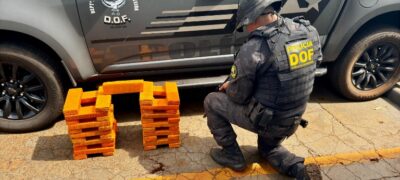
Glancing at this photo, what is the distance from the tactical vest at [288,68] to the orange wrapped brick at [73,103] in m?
1.46

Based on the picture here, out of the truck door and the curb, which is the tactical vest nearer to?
the truck door

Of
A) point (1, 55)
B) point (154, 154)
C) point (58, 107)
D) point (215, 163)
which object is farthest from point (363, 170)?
point (1, 55)

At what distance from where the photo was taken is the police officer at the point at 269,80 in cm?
245

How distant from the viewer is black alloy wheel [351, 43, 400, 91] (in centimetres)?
388

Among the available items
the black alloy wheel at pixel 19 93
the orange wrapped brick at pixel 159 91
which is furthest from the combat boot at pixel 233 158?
the black alloy wheel at pixel 19 93

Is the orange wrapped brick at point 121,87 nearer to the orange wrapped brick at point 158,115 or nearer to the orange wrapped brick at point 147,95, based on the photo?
the orange wrapped brick at point 147,95

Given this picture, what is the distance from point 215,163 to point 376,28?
2.19m

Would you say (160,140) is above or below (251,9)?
below

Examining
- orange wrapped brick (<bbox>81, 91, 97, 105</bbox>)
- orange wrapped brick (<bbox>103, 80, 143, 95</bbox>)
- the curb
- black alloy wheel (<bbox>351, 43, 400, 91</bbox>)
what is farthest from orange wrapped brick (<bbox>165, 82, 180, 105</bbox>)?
the curb

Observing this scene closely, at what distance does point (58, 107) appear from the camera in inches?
136

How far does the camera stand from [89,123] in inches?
118

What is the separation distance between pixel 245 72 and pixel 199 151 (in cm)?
111

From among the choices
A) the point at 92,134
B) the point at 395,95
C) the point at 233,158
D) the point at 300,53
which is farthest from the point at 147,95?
the point at 395,95

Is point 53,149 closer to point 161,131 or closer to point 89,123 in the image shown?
point 89,123
